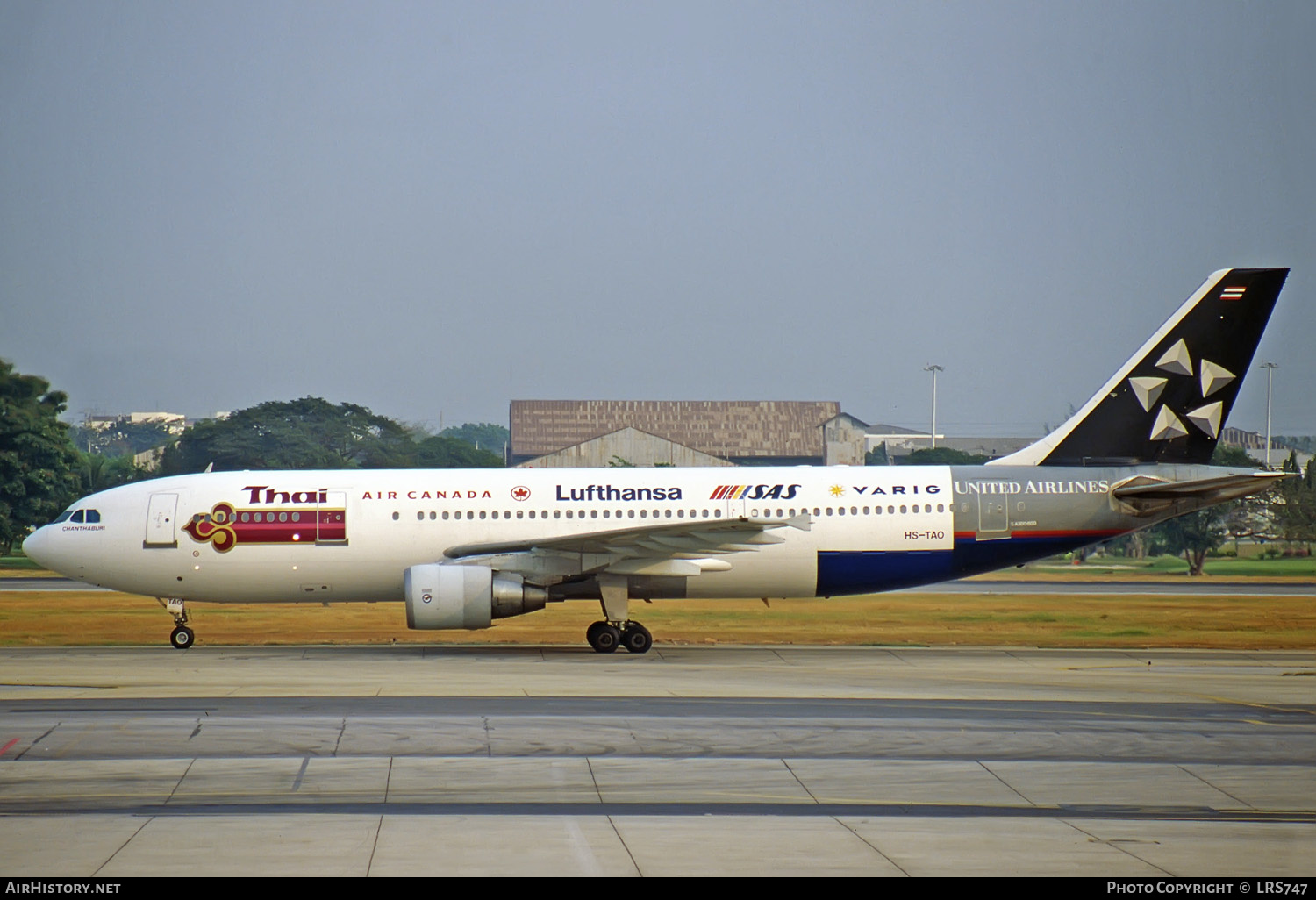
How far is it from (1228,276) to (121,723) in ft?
76.7

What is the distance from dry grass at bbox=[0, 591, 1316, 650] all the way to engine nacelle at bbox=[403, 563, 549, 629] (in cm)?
346

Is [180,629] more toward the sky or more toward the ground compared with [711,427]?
more toward the ground

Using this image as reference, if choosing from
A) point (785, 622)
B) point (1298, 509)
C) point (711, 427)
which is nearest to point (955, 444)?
point (711, 427)

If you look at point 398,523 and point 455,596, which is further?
point 398,523

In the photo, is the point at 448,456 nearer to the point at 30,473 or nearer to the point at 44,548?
the point at 30,473

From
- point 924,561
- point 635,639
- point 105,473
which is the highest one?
point 105,473

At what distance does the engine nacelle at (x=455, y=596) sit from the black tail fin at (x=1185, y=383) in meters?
12.4

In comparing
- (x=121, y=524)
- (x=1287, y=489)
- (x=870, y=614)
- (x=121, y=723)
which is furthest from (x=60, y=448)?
(x=1287, y=489)

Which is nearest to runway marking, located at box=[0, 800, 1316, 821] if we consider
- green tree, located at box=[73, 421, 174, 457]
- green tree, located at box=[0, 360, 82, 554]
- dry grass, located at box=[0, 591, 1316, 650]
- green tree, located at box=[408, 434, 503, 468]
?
dry grass, located at box=[0, 591, 1316, 650]

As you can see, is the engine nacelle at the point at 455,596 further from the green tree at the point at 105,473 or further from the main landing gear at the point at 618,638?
the green tree at the point at 105,473

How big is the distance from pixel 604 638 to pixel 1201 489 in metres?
12.5

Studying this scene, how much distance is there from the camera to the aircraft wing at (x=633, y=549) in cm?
2538

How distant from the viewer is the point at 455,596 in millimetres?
24953

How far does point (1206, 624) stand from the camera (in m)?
32.2
